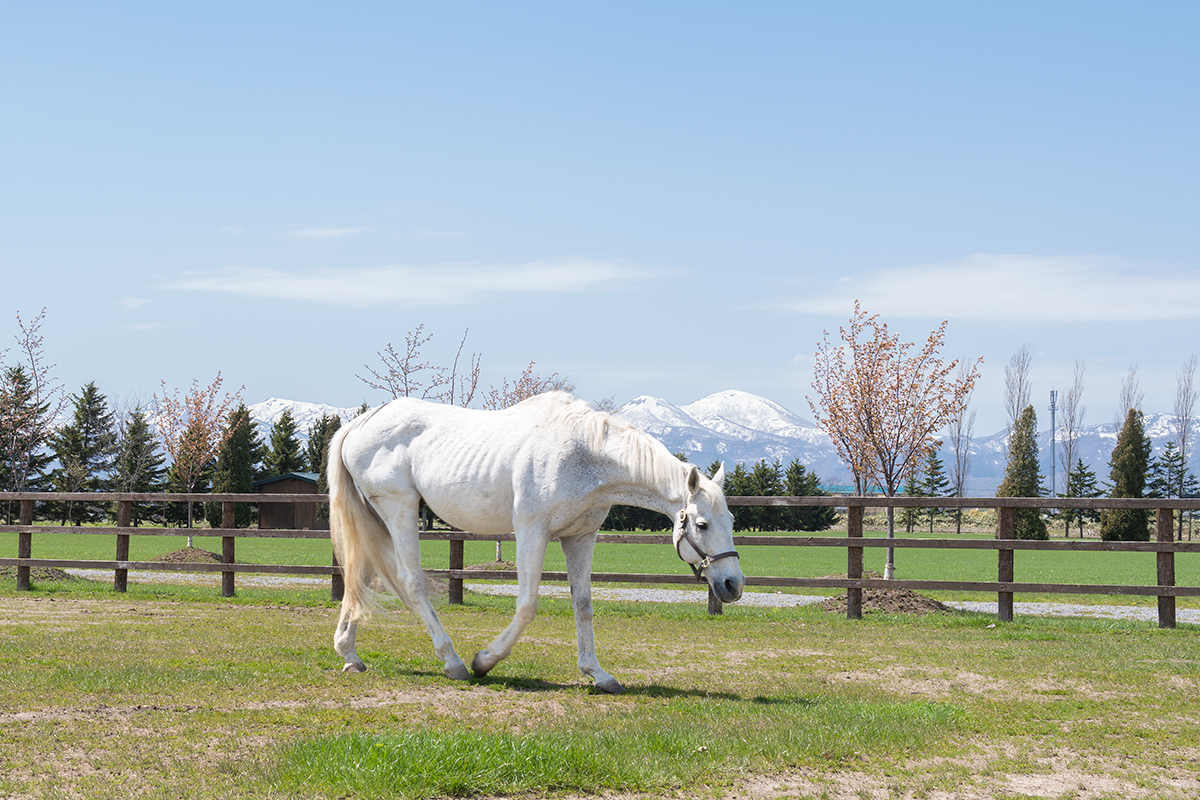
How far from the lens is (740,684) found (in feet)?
22.9

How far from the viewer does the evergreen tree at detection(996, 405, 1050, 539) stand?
36.2 m

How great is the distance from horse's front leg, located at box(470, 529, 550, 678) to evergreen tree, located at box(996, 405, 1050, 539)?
105 feet

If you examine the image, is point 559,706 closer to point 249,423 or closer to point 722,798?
point 722,798

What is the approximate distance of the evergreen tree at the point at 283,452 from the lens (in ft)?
207

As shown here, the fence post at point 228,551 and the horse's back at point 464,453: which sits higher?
the horse's back at point 464,453

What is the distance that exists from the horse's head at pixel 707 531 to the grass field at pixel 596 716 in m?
0.79

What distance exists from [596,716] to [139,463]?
43452 mm

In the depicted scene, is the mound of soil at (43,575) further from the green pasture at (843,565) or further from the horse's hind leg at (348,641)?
the horse's hind leg at (348,641)

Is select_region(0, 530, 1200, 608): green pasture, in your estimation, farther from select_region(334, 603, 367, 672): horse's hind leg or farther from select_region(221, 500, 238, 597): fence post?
select_region(334, 603, 367, 672): horse's hind leg

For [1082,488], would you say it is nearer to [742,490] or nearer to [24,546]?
[742,490]

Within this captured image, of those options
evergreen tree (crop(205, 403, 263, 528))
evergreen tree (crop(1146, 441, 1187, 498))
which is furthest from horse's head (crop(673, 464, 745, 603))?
evergreen tree (crop(1146, 441, 1187, 498))

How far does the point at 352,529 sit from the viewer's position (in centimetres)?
768

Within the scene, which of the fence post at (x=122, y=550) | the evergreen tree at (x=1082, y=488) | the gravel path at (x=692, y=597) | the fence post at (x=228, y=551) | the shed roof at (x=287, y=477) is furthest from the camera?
the evergreen tree at (x=1082, y=488)

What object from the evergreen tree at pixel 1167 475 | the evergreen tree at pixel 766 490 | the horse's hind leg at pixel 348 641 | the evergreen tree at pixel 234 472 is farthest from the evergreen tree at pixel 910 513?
the horse's hind leg at pixel 348 641
